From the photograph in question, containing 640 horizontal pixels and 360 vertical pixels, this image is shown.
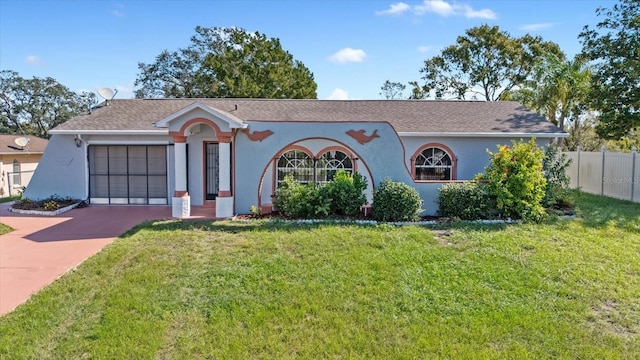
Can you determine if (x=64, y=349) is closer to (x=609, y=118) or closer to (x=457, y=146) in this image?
(x=457, y=146)

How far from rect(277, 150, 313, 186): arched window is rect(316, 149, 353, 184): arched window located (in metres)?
0.33

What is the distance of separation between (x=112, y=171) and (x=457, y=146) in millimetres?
12960

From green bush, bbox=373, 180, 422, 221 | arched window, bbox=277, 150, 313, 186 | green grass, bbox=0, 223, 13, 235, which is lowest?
green grass, bbox=0, 223, 13, 235

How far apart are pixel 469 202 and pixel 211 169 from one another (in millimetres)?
8948

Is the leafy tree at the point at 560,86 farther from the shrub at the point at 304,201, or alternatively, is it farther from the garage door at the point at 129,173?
the garage door at the point at 129,173

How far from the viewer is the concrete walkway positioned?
22.4 feet

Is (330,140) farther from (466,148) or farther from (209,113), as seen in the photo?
(466,148)

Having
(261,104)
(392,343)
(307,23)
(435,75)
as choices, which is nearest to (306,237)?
(392,343)

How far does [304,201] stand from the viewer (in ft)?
35.0

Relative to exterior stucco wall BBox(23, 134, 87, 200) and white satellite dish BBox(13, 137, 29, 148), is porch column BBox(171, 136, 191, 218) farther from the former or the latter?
white satellite dish BBox(13, 137, 29, 148)

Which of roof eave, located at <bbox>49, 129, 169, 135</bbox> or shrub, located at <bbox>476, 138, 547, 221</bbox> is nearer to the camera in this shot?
shrub, located at <bbox>476, 138, 547, 221</bbox>

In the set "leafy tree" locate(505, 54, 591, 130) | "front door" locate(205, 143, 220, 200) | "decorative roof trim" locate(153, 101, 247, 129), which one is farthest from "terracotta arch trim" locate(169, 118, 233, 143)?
"leafy tree" locate(505, 54, 591, 130)

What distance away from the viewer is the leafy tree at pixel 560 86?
23.3 metres

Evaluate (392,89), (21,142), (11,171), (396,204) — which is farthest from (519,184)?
(392,89)
